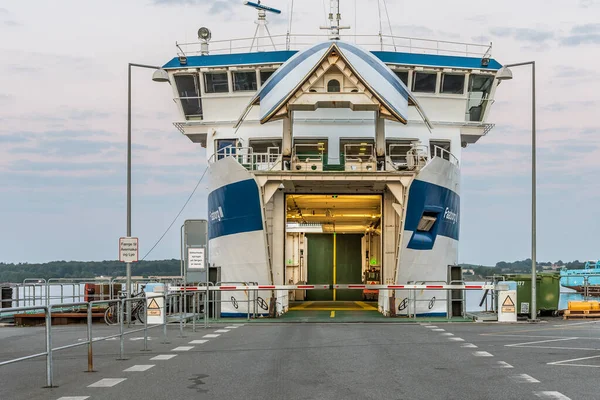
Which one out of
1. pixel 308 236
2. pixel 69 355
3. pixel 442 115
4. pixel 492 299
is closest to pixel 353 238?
pixel 308 236

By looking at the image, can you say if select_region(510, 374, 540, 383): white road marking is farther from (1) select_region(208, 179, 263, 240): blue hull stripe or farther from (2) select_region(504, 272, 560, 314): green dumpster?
(2) select_region(504, 272, 560, 314): green dumpster

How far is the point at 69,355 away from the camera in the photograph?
14828 mm

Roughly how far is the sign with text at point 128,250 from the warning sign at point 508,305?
9.40 metres

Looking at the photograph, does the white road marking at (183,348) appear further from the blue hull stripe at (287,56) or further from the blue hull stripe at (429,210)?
the blue hull stripe at (287,56)

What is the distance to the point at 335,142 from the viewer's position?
2916 cm

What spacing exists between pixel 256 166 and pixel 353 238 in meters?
13.4

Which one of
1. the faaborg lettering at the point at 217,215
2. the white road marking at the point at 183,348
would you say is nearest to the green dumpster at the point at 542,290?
the faaborg lettering at the point at 217,215

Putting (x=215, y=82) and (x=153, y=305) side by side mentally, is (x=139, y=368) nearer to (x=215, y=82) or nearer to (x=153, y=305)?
(x=153, y=305)

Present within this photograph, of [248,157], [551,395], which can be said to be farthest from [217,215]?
[551,395]

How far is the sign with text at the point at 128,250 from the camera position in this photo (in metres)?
22.4

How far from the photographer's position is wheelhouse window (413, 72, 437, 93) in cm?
2934

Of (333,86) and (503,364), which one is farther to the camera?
(333,86)

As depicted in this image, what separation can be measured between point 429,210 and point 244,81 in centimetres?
791

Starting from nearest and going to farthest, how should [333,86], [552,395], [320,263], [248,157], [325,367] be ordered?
[552,395] < [325,367] < [333,86] < [248,157] < [320,263]
